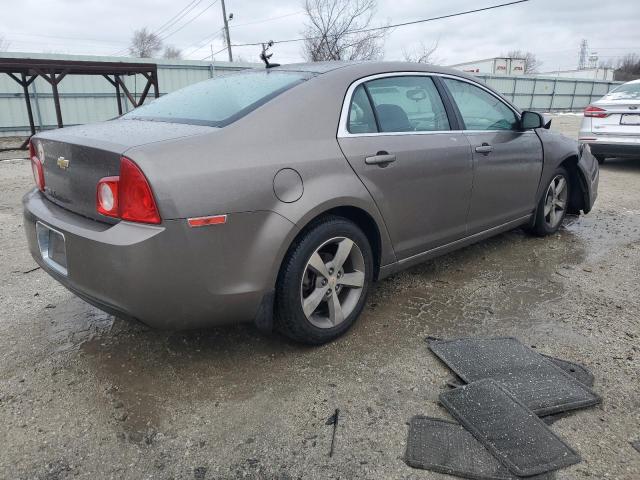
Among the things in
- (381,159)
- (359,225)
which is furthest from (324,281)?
(381,159)

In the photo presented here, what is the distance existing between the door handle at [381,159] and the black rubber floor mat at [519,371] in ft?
3.52

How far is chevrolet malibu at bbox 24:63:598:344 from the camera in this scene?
6.86 feet

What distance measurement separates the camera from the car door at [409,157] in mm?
2781

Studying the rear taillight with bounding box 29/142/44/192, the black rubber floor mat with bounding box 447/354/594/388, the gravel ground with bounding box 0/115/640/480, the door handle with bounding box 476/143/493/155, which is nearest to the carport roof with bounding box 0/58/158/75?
the gravel ground with bounding box 0/115/640/480

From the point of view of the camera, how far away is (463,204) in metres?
3.45

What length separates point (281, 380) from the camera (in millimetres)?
2463

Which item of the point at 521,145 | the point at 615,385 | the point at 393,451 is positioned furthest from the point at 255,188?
the point at 521,145

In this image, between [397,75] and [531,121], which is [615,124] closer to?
[531,121]

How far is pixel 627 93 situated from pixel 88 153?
8771mm

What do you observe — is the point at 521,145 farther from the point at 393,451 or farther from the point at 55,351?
the point at 55,351

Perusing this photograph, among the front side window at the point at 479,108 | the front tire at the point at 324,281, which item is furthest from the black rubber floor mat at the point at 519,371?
the front side window at the point at 479,108

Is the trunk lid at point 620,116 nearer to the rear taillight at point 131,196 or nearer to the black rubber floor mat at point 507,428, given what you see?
the black rubber floor mat at point 507,428

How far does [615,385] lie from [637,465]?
0.58 m

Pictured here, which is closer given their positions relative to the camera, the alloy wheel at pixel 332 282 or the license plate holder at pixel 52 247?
the license plate holder at pixel 52 247
